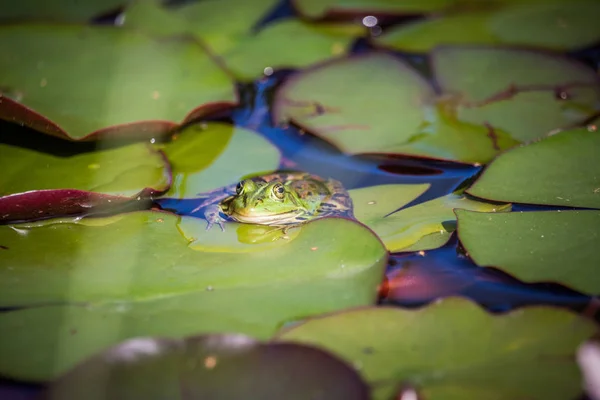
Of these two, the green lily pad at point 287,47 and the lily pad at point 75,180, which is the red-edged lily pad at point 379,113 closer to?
the green lily pad at point 287,47

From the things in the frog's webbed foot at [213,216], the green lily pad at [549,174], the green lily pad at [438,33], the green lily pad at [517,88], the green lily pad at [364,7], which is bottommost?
the frog's webbed foot at [213,216]

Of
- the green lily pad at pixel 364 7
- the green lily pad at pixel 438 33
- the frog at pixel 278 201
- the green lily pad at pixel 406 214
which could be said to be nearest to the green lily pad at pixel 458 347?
the green lily pad at pixel 406 214

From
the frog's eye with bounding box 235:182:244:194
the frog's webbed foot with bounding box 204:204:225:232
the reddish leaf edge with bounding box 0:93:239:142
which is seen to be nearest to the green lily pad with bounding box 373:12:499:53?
the reddish leaf edge with bounding box 0:93:239:142

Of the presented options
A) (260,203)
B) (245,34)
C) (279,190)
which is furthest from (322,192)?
(245,34)

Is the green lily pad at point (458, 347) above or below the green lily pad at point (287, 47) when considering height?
below

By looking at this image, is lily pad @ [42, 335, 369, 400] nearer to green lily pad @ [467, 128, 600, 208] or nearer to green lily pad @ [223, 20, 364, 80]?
green lily pad @ [467, 128, 600, 208]
